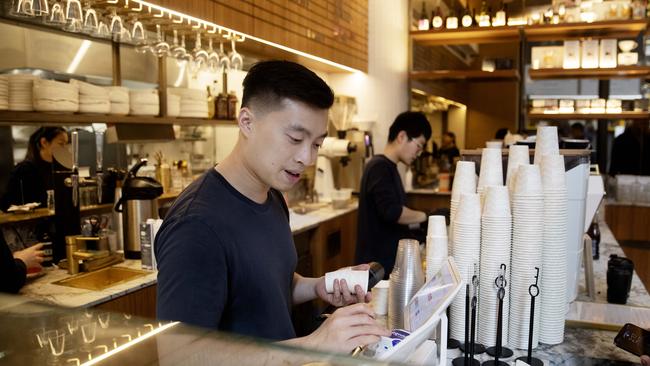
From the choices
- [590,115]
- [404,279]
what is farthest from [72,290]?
[590,115]

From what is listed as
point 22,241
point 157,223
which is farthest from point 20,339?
point 22,241

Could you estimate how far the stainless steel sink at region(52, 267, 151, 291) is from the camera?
2551mm

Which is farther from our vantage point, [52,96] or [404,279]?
[52,96]

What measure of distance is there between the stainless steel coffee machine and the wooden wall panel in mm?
491

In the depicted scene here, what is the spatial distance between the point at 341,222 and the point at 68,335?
4079 mm

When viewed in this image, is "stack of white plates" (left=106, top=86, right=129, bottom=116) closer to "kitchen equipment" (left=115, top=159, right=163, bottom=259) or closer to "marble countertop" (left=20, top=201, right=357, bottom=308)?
"kitchen equipment" (left=115, top=159, right=163, bottom=259)

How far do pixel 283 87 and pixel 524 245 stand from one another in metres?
0.84

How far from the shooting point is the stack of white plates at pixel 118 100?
3.20 metres

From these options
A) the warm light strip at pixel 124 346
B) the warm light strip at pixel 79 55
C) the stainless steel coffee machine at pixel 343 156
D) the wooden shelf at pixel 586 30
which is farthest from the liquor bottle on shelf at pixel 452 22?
the warm light strip at pixel 124 346

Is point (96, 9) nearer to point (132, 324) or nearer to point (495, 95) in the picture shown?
point (132, 324)

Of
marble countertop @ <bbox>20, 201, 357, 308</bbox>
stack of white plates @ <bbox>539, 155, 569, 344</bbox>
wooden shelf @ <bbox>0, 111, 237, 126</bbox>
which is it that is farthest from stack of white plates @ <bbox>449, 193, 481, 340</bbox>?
wooden shelf @ <bbox>0, 111, 237, 126</bbox>

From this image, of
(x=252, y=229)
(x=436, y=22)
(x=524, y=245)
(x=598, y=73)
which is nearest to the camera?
(x=252, y=229)

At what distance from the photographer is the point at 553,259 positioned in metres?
1.60

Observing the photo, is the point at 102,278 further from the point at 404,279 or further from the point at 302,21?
the point at 302,21
